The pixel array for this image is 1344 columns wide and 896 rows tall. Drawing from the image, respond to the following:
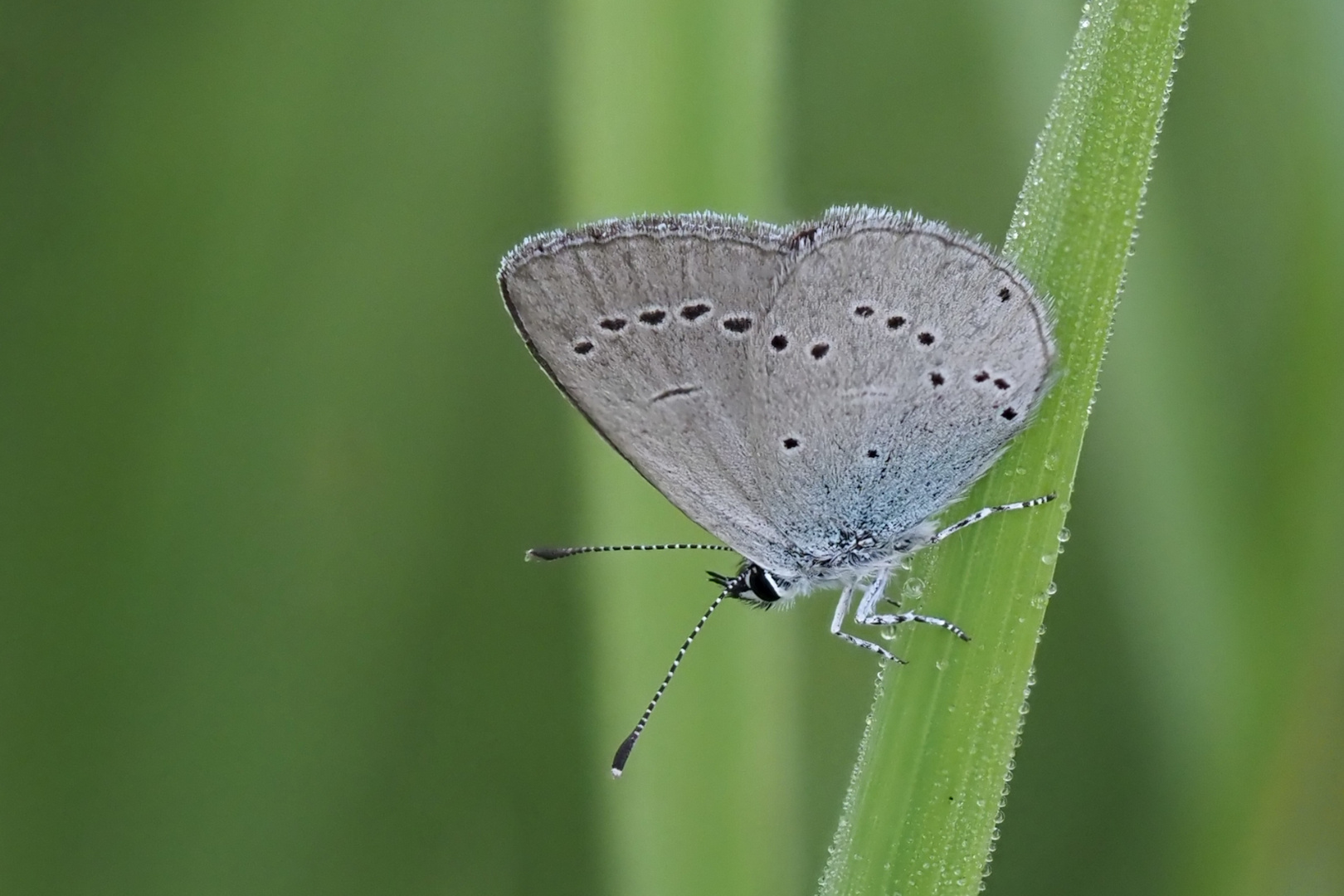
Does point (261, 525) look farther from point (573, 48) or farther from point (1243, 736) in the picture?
point (1243, 736)

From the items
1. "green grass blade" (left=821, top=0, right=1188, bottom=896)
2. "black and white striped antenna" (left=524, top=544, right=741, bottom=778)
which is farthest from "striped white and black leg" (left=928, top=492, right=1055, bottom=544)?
"black and white striped antenna" (left=524, top=544, right=741, bottom=778)

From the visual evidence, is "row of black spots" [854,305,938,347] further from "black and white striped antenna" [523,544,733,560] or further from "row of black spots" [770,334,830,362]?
"black and white striped antenna" [523,544,733,560]

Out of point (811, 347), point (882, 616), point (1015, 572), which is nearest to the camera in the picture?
point (1015, 572)

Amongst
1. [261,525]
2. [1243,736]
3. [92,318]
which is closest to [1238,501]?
[1243,736]

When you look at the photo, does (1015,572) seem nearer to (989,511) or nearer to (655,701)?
(989,511)

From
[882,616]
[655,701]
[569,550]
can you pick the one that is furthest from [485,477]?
[882,616]

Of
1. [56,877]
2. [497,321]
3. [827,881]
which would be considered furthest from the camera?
[497,321]

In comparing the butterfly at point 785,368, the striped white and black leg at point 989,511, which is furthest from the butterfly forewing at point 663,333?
the striped white and black leg at point 989,511
